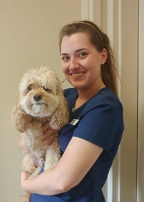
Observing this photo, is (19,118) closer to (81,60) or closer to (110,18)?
(81,60)

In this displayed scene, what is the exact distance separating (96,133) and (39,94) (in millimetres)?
266

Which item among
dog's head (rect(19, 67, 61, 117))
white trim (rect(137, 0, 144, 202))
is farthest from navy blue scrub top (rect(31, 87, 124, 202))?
white trim (rect(137, 0, 144, 202))

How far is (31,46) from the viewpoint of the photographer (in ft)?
4.67

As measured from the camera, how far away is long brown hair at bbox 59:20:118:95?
105 cm

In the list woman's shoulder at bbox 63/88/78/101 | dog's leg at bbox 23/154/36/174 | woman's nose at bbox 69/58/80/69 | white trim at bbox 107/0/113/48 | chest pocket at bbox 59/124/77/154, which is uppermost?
white trim at bbox 107/0/113/48

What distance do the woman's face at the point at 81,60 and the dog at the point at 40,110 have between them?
9 centimetres

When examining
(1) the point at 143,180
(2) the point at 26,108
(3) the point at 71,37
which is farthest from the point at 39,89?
(1) the point at 143,180

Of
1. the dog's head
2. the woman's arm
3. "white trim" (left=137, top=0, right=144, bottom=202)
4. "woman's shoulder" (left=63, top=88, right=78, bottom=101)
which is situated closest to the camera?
the woman's arm

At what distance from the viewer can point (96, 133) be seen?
845 mm

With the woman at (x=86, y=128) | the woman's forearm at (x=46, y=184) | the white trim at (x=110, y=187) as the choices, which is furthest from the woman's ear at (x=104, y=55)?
the white trim at (x=110, y=187)

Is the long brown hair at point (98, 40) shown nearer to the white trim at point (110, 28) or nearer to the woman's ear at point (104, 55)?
the woman's ear at point (104, 55)

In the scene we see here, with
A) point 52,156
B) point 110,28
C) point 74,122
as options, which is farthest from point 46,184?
point 110,28

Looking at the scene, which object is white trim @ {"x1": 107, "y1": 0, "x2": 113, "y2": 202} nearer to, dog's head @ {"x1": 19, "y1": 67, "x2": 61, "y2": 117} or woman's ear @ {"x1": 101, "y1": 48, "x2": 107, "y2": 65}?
woman's ear @ {"x1": 101, "y1": 48, "x2": 107, "y2": 65}

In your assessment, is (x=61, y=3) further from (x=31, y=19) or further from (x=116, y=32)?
(x=116, y=32)
